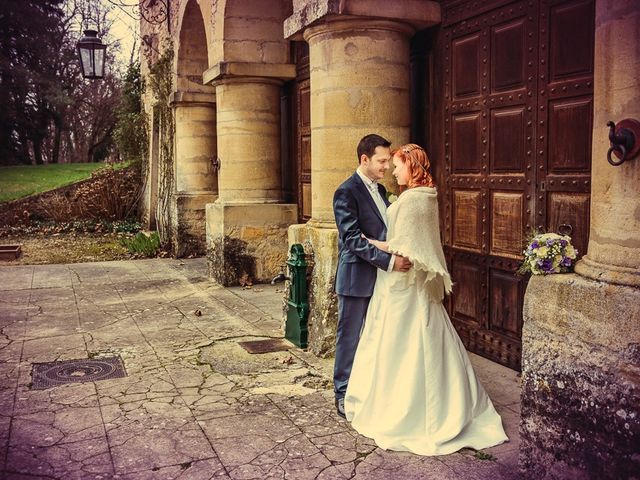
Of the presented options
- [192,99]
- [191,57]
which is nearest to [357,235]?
[192,99]

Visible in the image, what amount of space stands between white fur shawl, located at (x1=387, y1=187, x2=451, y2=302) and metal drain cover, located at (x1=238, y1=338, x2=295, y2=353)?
2.41 metres

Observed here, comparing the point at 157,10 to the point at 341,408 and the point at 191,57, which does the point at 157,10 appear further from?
the point at 341,408

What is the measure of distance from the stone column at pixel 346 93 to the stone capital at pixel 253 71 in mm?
3019

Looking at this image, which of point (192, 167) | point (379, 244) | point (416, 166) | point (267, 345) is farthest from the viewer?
point (192, 167)

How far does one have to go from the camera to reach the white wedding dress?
406 cm

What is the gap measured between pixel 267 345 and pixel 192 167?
6394 mm

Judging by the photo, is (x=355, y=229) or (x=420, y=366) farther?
(x=355, y=229)

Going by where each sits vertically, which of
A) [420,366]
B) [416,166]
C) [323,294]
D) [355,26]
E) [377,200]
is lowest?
[420,366]

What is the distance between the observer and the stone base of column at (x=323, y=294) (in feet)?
19.9

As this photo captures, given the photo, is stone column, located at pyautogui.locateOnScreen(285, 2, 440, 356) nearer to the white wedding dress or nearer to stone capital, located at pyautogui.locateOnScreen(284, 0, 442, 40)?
stone capital, located at pyautogui.locateOnScreen(284, 0, 442, 40)

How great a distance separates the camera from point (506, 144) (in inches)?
213

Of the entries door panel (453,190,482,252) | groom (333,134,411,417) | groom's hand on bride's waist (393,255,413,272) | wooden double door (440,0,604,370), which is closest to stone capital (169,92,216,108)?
wooden double door (440,0,604,370)

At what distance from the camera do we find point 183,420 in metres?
4.56

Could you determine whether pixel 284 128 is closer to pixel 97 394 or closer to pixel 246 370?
pixel 246 370
